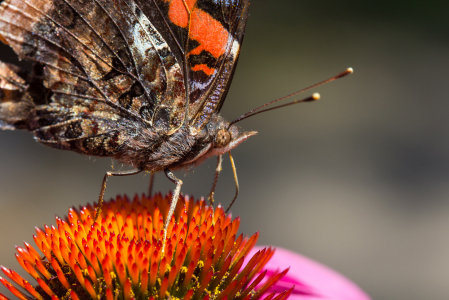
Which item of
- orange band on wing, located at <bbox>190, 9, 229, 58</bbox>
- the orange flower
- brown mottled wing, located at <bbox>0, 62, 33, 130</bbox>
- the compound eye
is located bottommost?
the orange flower

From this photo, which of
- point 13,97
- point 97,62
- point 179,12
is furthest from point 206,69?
point 13,97

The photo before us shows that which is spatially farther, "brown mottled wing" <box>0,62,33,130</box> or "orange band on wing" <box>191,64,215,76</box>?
"brown mottled wing" <box>0,62,33,130</box>

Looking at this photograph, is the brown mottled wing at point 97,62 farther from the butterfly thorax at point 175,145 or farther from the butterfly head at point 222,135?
the butterfly head at point 222,135

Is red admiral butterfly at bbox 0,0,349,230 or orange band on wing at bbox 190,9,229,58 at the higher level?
orange band on wing at bbox 190,9,229,58

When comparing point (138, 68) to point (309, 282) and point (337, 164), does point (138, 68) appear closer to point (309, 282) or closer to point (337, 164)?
point (309, 282)

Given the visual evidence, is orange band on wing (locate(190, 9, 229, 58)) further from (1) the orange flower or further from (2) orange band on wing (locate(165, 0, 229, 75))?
(1) the orange flower

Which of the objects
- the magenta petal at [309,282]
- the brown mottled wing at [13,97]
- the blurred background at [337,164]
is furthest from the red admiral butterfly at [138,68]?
the blurred background at [337,164]

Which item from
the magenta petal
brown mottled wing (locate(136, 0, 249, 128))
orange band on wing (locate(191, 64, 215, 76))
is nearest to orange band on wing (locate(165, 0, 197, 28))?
brown mottled wing (locate(136, 0, 249, 128))
